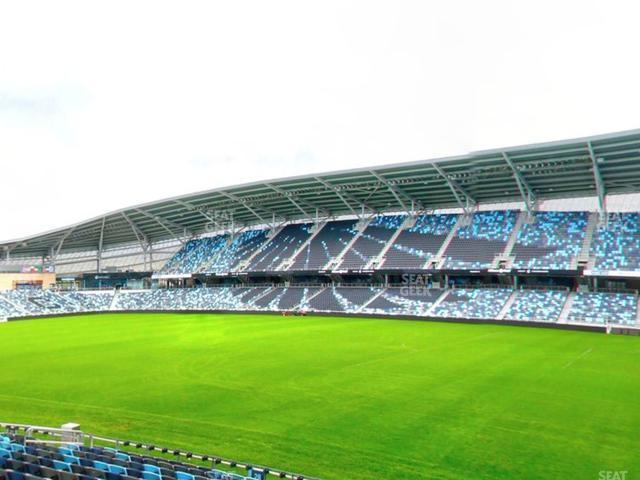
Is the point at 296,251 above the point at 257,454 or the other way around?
above

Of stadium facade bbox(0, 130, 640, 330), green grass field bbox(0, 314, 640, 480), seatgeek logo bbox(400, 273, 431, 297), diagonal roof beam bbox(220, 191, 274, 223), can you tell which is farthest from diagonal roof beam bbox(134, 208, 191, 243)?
green grass field bbox(0, 314, 640, 480)

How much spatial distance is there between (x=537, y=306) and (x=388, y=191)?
2005cm

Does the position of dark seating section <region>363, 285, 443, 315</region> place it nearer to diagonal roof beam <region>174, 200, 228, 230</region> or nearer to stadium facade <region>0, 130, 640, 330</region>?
stadium facade <region>0, 130, 640, 330</region>

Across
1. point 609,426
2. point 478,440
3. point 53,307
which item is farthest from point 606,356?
point 53,307

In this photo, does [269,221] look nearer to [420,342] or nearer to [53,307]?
[53,307]


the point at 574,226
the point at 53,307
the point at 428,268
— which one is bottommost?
the point at 53,307

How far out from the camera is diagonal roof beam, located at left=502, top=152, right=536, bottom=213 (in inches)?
1663

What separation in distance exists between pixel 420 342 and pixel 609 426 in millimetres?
16712

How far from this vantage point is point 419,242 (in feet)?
176

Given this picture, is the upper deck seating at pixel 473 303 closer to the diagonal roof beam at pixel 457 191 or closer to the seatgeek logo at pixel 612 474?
the diagonal roof beam at pixel 457 191

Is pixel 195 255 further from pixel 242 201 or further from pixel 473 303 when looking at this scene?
pixel 473 303

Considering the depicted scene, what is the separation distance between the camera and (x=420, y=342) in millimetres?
29719

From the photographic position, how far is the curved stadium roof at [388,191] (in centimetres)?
4053

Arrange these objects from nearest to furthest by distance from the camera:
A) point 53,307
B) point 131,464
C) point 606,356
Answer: point 131,464 < point 606,356 < point 53,307
